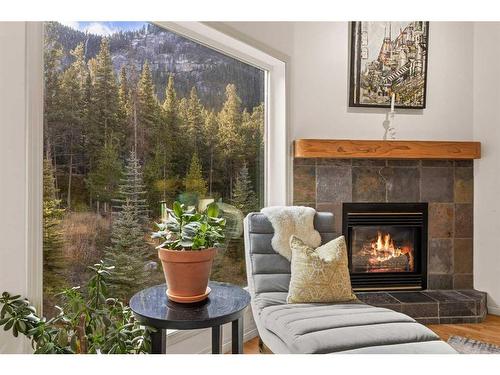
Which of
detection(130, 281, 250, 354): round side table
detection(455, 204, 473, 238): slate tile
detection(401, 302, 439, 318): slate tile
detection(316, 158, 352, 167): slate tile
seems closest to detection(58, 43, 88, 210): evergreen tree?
detection(130, 281, 250, 354): round side table

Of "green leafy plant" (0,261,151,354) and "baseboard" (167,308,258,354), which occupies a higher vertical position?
"green leafy plant" (0,261,151,354)

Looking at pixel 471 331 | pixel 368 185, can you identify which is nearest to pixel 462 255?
pixel 471 331

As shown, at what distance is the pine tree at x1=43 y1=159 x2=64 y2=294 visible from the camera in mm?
1690

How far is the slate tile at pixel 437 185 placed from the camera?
10.8ft

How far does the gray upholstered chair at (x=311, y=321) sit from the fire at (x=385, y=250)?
1.35 m

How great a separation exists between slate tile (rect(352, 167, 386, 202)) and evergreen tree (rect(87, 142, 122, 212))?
78.0 inches

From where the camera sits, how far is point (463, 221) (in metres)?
3.33

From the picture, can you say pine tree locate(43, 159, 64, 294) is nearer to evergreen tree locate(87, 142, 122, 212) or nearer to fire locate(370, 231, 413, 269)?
evergreen tree locate(87, 142, 122, 212)

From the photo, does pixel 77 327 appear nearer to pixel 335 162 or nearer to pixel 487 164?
pixel 335 162

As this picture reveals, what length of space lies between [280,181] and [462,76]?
1925mm

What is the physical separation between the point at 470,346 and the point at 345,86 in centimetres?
216

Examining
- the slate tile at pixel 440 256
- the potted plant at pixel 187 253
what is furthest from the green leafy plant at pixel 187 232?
the slate tile at pixel 440 256

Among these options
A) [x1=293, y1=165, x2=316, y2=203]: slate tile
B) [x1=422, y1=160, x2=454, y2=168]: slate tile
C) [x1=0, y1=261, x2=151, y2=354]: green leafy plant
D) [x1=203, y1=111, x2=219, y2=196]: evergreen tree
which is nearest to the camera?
[x1=0, y1=261, x2=151, y2=354]: green leafy plant
